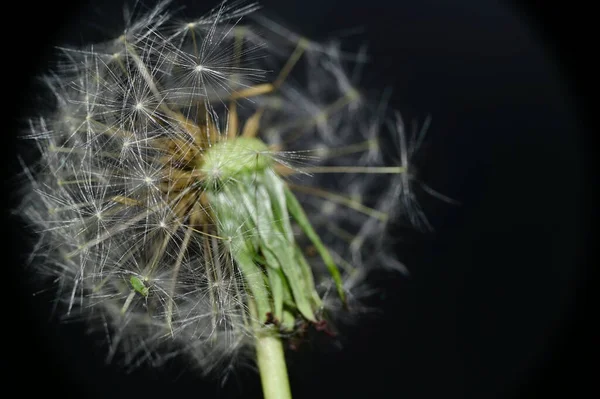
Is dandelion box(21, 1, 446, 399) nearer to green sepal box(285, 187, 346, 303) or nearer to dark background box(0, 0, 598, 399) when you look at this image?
green sepal box(285, 187, 346, 303)

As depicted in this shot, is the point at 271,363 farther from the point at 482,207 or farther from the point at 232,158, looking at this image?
the point at 482,207

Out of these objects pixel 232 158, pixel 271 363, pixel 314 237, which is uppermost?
pixel 232 158

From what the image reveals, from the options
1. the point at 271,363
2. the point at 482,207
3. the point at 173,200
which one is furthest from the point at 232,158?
the point at 482,207

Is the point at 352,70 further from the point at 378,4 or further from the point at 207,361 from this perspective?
the point at 207,361

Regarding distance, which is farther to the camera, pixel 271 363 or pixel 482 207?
pixel 482 207

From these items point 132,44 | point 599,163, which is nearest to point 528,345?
point 599,163

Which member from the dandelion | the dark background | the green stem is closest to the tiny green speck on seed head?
the dandelion
